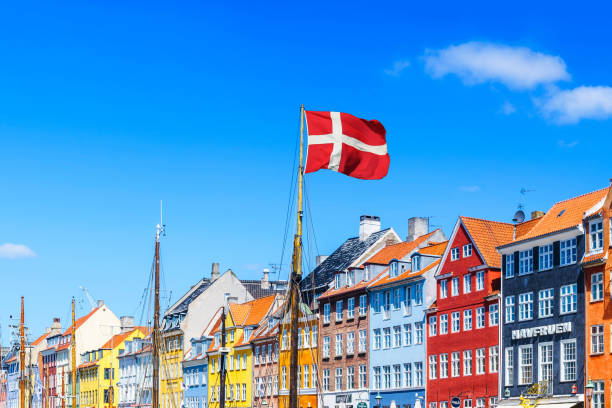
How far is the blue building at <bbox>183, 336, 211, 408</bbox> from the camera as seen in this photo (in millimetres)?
110500

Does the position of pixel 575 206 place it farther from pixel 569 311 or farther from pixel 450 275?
pixel 450 275

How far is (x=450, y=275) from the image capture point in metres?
73.0

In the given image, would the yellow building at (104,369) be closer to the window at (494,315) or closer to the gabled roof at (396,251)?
the gabled roof at (396,251)

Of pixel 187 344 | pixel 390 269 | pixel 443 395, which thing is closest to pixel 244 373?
pixel 187 344

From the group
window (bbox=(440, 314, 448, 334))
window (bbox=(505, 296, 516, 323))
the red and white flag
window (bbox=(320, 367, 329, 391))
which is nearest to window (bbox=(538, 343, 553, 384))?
window (bbox=(505, 296, 516, 323))

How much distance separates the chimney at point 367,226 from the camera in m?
95.9

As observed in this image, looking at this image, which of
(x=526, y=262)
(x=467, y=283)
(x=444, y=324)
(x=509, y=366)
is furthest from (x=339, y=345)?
(x=526, y=262)

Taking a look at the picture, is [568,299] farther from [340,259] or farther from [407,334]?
[340,259]

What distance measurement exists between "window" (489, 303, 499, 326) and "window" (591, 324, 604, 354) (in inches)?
367

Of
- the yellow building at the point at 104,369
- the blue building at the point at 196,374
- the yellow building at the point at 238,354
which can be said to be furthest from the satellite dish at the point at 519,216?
the yellow building at the point at 104,369

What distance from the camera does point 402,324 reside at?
257ft

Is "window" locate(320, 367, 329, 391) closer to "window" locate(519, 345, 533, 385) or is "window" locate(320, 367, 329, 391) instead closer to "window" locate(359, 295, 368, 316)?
"window" locate(359, 295, 368, 316)

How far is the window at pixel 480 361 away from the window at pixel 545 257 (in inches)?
308

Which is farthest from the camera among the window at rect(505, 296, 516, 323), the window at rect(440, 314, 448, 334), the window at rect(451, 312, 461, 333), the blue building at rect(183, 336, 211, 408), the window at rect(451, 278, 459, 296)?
the blue building at rect(183, 336, 211, 408)
